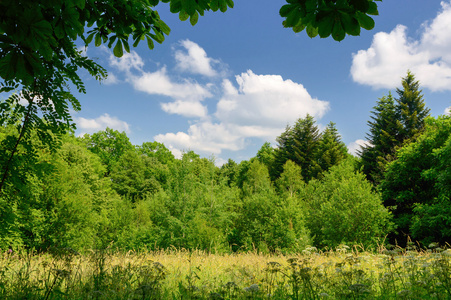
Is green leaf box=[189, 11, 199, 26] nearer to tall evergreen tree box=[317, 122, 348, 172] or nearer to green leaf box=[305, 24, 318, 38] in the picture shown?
green leaf box=[305, 24, 318, 38]

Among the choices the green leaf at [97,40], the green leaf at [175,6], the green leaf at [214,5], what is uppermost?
the green leaf at [214,5]

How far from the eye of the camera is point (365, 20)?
1.45 meters

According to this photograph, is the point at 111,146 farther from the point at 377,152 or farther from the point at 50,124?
the point at 50,124

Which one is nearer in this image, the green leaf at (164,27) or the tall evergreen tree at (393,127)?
the green leaf at (164,27)

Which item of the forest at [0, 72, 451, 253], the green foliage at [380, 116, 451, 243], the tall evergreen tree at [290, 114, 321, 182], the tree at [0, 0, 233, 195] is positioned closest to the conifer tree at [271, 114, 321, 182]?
the tall evergreen tree at [290, 114, 321, 182]

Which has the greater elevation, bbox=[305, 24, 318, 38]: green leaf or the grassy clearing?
bbox=[305, 24, 318, 38]: green leaf

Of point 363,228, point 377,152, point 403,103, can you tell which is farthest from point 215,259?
point 403,103

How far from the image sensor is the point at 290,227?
70.7ft

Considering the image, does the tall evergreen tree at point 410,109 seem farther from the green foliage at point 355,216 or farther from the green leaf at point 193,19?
the green leaf at point 193,19

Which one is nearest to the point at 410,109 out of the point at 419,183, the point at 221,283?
the point at 419,183

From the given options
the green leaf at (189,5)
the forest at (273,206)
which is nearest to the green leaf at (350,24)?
the green leaf at (189,5)

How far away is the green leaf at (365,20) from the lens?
4.69ft

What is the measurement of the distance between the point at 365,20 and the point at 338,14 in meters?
0.17

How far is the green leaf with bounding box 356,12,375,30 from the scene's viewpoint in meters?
1.43
